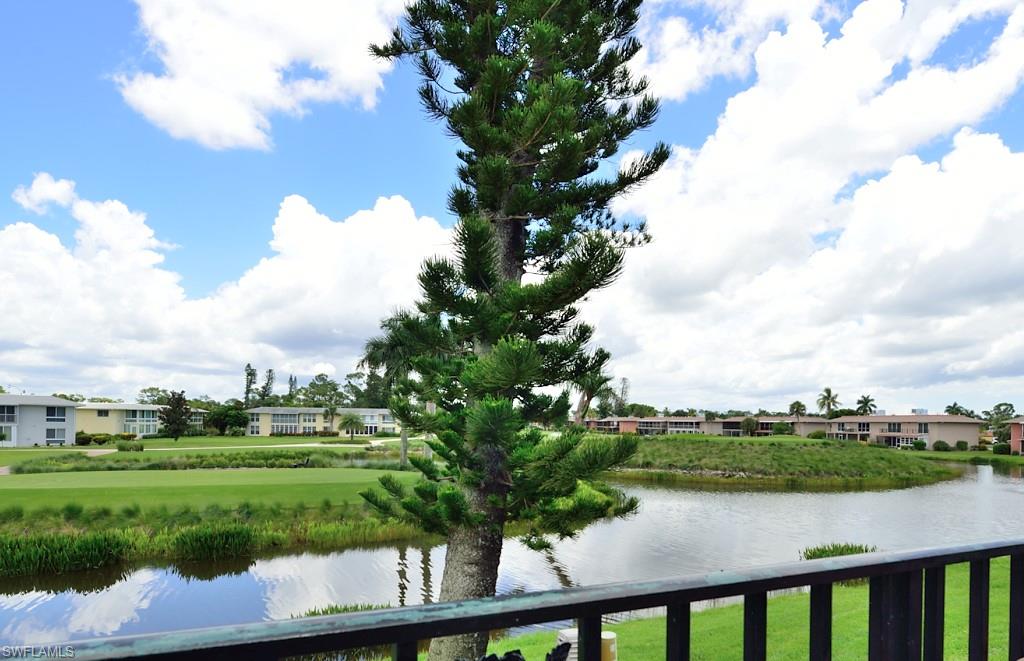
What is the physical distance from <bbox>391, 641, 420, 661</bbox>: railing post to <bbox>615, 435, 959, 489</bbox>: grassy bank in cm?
2943

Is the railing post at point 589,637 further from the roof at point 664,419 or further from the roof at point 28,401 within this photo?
the roof at point 664,419

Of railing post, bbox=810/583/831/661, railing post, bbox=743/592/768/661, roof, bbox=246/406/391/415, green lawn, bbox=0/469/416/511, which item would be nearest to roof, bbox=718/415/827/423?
roof, bbox=246/406/391/415

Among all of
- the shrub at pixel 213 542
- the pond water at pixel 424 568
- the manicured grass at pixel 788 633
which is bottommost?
the pond water at pixel 424 568

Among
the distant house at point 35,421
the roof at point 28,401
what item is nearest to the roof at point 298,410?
the distant house at point 35,421

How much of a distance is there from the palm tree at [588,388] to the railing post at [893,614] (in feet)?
12.4

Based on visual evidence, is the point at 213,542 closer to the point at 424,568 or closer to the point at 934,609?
the point at 424,568

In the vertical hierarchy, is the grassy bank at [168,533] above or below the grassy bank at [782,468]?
above

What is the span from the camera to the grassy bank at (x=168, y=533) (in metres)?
12.2

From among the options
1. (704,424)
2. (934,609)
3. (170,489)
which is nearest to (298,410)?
(170,489)

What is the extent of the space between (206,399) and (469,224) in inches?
3292

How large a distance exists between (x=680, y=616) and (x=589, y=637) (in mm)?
264

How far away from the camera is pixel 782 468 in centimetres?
3294

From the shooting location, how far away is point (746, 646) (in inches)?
59.2

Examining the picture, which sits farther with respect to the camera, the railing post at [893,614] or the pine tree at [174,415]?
the pine tree at [174,415]
